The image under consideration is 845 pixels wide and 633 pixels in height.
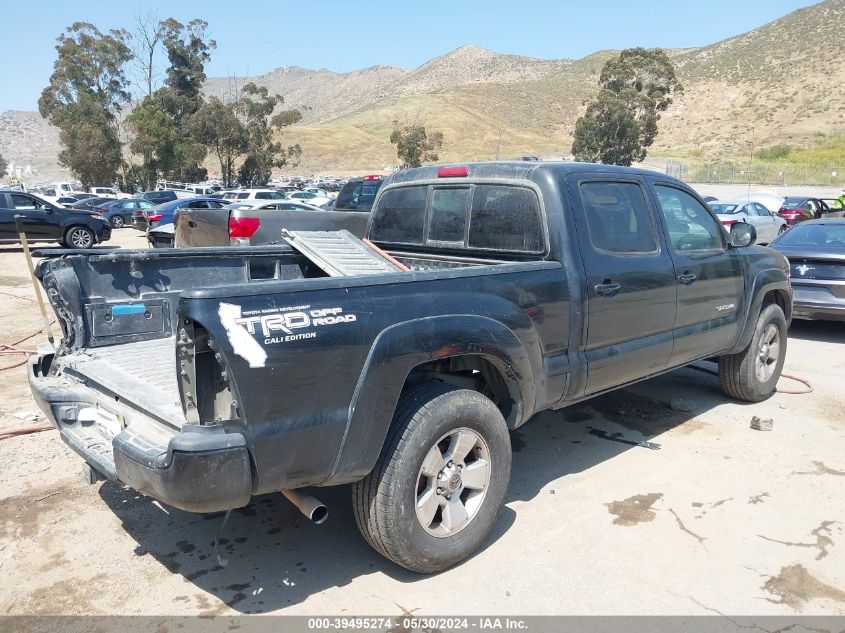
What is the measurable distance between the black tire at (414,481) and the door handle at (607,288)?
43.9 inches

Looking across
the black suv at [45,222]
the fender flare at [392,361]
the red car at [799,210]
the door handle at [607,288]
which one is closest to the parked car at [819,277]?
the door handle at [607,288]

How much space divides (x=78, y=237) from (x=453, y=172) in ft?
59.9

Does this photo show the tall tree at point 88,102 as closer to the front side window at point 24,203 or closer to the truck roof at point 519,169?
the front side window at point 24,203

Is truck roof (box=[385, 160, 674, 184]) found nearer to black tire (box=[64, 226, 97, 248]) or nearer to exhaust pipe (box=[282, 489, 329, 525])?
exhaust pipe (box=[282, 489, 329, 525])

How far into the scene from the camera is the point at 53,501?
13.6 ft

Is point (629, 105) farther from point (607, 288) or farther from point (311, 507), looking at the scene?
point (311, 507)

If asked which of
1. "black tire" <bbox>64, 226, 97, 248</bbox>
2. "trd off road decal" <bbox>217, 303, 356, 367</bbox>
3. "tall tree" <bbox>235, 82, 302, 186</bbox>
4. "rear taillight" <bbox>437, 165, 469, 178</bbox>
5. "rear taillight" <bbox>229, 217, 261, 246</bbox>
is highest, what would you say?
"tall tree" <bbox>235, 82, 302, 186</bbox>

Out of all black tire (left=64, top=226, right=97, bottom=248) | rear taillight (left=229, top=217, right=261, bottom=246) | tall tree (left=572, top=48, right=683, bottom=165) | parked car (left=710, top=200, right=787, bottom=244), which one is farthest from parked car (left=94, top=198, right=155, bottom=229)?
tall tree (left=572, top=48, right=683, bottom=165)

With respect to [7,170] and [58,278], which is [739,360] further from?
[7,170]

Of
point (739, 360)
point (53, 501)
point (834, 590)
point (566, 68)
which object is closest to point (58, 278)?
point (53, 501)

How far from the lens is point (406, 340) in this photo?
10.2ft

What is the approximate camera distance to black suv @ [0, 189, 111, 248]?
742 inches

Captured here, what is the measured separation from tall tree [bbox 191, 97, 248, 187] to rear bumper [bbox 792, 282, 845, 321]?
52.8 metres

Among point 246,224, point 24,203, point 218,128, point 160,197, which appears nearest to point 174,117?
point 218,128
